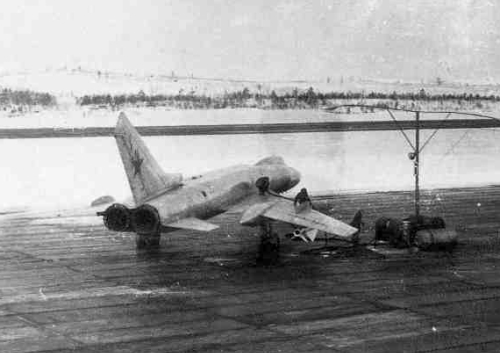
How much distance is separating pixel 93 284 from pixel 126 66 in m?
79.7

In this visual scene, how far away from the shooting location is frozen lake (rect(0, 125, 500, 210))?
181ft

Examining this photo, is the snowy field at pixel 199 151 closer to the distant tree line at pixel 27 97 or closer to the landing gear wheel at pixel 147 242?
the distant tree line at pixel 27 97

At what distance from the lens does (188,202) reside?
31531mm

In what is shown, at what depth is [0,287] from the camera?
27.3 m

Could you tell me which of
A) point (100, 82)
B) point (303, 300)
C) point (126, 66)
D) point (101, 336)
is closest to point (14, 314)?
point (101, 336)

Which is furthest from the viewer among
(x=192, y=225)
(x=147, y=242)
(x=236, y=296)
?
(x=147, y=242)

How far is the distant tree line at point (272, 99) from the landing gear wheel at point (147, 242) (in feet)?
250

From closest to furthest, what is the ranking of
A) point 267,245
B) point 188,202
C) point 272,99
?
1. point 188,202
2. point 267,245
3. point 272,99

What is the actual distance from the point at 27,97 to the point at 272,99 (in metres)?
35.0

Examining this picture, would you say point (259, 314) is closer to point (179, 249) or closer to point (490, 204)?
point (179, 249)

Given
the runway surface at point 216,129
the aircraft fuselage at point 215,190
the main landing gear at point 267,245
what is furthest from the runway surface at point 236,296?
the runway surface at point 216,129

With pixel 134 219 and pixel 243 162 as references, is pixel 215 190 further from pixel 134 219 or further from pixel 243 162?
pixel 243 162

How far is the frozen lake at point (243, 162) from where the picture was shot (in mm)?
55250

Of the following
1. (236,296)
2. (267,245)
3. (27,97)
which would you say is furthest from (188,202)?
(27,97)
